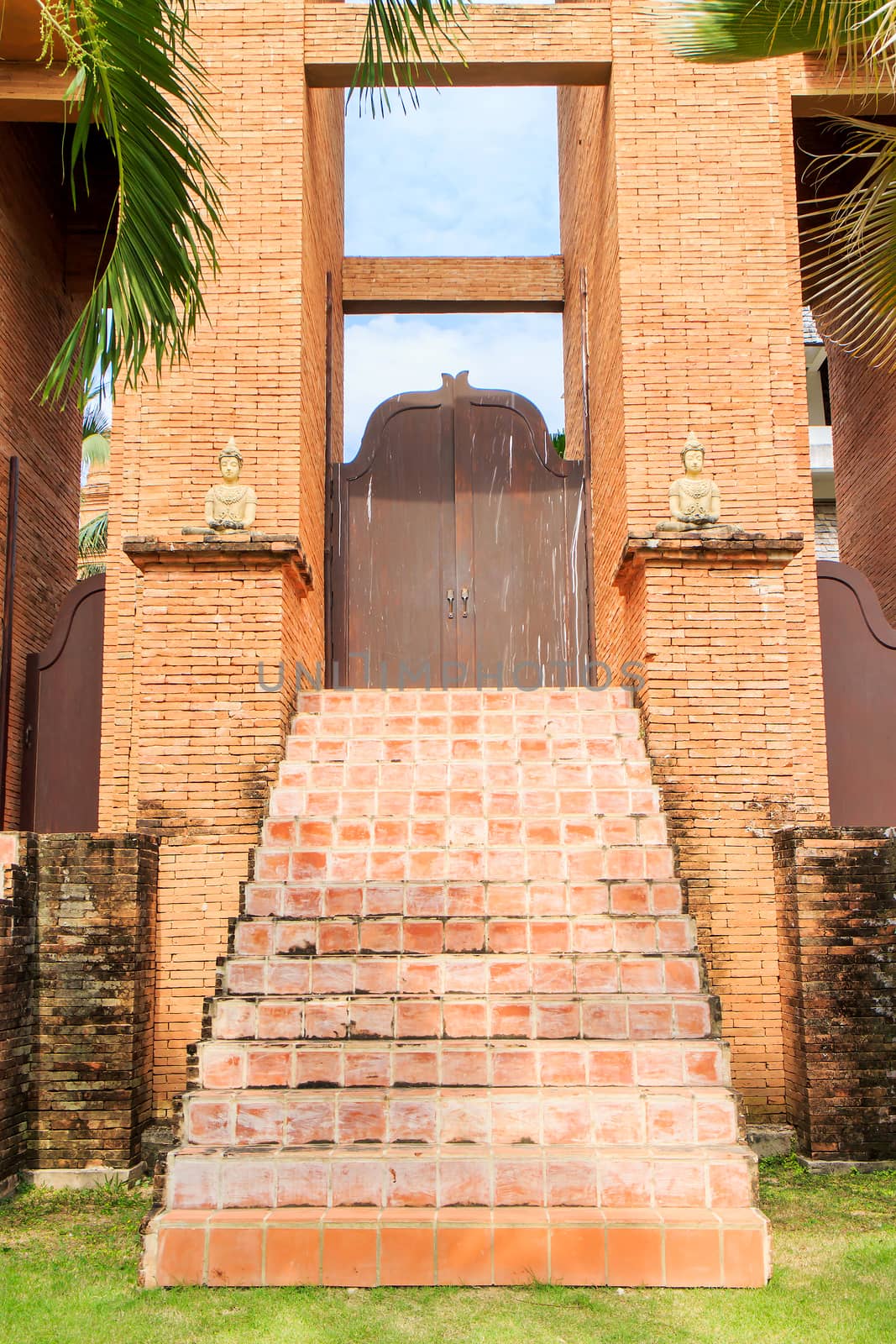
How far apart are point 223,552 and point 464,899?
105 inches

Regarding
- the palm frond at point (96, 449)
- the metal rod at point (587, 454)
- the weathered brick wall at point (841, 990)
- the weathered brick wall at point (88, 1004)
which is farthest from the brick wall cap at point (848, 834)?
the palm frond at point (96, 449)

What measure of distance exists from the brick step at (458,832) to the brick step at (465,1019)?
1.18 metres

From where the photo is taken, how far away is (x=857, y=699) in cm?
918

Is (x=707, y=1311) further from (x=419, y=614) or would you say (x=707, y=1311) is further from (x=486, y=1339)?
(x=419, y=614)

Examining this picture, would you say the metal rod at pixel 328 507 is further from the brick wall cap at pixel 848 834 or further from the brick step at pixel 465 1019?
the brick step at pixel 465 1019

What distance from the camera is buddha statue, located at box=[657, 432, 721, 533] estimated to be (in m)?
7.53

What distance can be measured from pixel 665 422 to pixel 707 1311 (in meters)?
5.39

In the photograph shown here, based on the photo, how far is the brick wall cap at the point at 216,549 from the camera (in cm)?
743

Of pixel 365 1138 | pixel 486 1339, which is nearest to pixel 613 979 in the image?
pixel 365 1138

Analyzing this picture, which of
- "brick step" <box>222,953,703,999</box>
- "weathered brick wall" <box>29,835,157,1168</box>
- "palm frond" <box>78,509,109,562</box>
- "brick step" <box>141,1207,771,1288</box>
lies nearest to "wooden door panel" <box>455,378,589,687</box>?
"weathered brick wall" <box>29,835,157,1168</box>

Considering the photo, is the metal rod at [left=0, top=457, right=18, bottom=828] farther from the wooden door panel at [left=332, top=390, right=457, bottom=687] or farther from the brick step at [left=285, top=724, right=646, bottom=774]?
the brick step at [left=285, top=724, right=646, bottom=774]

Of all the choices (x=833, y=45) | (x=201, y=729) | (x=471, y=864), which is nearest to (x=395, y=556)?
(x=201, y=729)

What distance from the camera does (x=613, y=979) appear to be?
562 centimetres

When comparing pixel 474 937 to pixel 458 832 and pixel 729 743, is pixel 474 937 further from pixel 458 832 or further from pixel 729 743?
pixel 729 743
